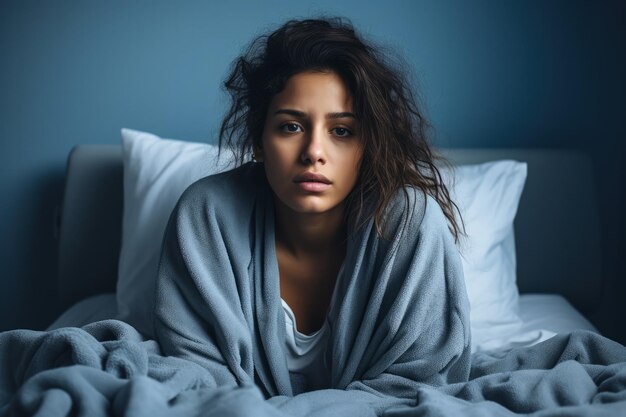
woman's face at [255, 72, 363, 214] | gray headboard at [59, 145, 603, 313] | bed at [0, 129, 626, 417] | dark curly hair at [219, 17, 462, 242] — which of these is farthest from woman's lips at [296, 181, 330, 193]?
A: gray headboard at [59, 145, 603, 313]

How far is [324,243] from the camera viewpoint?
5.25 feet

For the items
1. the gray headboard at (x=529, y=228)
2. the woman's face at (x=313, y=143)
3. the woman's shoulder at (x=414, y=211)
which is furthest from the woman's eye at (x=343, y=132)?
the gray headboard at (x=529, y=228)

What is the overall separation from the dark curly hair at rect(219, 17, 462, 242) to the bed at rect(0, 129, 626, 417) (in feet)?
0.85

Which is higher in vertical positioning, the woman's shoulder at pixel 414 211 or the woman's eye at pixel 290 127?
the woman's eye at pixel 290 127

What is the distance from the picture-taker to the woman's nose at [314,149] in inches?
55.0

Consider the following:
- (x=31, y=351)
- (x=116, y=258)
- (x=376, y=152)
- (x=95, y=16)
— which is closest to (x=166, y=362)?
(x=31, y=351)

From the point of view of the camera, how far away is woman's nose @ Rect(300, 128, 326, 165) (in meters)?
1.40

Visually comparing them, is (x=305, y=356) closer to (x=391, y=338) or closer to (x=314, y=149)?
(x=391, y=338)

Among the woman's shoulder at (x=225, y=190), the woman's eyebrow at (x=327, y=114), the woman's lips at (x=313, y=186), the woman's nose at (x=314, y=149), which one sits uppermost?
the woman's eyebrow at (x=327, y=114)

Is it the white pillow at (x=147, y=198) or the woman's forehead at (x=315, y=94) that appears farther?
the white pillow at (x=147, y=198)

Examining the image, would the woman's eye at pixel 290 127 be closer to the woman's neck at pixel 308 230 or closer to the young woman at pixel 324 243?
the young woman at pixel 324 243

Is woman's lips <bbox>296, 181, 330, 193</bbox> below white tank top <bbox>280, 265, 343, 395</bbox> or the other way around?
the other way around

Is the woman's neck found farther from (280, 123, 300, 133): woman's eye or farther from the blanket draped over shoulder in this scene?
(280, 123, 300, 133): woman's eye

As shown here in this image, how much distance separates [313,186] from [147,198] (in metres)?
0.60
